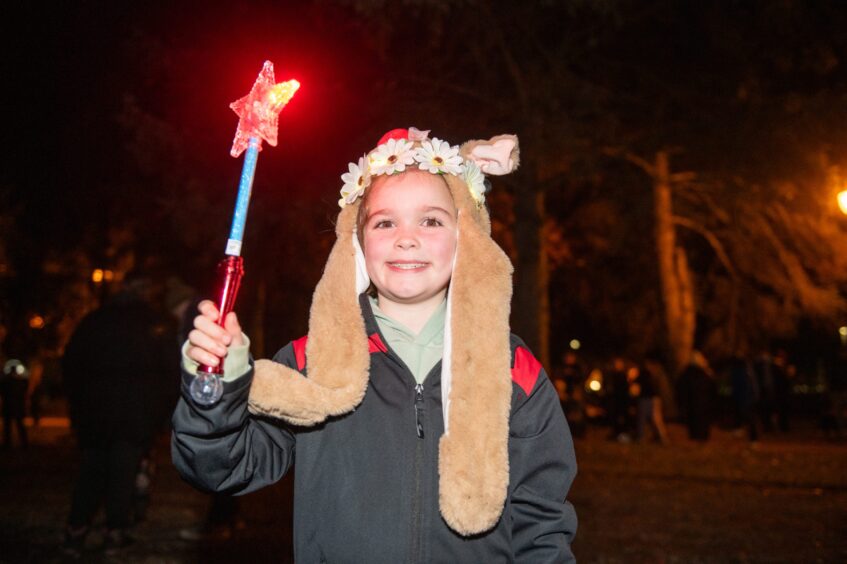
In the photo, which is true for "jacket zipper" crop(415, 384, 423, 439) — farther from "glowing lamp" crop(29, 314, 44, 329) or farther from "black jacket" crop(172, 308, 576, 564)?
"glowing lamp" crop(29, 314, 44, 329)

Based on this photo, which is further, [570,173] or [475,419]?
[570,173]

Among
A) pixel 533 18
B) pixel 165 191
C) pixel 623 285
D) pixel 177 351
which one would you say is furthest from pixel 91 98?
pixel 623 285

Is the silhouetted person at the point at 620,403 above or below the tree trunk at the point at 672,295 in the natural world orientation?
below

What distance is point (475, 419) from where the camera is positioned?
262 centimetres

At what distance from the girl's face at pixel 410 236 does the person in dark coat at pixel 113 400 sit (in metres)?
4.44

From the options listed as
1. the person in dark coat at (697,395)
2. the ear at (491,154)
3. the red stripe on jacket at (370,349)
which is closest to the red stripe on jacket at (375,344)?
the red stripe on jacket at (370,349)

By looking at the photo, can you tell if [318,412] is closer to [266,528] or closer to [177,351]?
[177,351]

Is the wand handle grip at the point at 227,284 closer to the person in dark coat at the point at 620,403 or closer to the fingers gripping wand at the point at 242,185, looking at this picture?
the fingers gripping wand at the point at 242,185

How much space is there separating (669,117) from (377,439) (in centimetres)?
1304

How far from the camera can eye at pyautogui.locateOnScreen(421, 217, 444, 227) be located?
289 centimetres

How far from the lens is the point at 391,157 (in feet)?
9.64

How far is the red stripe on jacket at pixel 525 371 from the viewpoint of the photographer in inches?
111

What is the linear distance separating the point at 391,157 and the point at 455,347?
66cm

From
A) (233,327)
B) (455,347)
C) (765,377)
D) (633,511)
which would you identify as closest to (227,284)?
(233,327)
